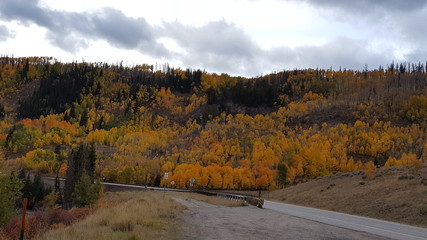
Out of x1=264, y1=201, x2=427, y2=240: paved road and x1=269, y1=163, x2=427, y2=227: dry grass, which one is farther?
x1=269, y1=163, x2=427, y2=227: dry grass

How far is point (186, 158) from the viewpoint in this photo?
523 feet

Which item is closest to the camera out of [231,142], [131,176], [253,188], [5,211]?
[5,211]

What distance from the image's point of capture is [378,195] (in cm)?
3503

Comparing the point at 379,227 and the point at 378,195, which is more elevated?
the point at 378,195

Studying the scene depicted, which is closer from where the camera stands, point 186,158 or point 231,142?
point 186,158

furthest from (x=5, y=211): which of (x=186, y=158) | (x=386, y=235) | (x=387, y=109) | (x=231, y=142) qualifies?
(x=387, y=109)

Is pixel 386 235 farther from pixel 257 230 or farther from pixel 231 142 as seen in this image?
pixel 231 142

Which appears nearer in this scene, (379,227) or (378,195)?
(379,227)

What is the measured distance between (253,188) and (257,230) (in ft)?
335

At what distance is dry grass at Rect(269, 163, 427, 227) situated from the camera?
2831cm

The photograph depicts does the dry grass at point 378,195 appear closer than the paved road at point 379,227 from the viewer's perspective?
No

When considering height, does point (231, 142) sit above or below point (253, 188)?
above

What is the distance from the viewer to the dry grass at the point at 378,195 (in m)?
28.3

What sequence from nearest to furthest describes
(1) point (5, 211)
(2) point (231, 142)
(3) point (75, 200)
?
(1) point (5, 211), (3) point (75, 200), (2) point (231, 142)
